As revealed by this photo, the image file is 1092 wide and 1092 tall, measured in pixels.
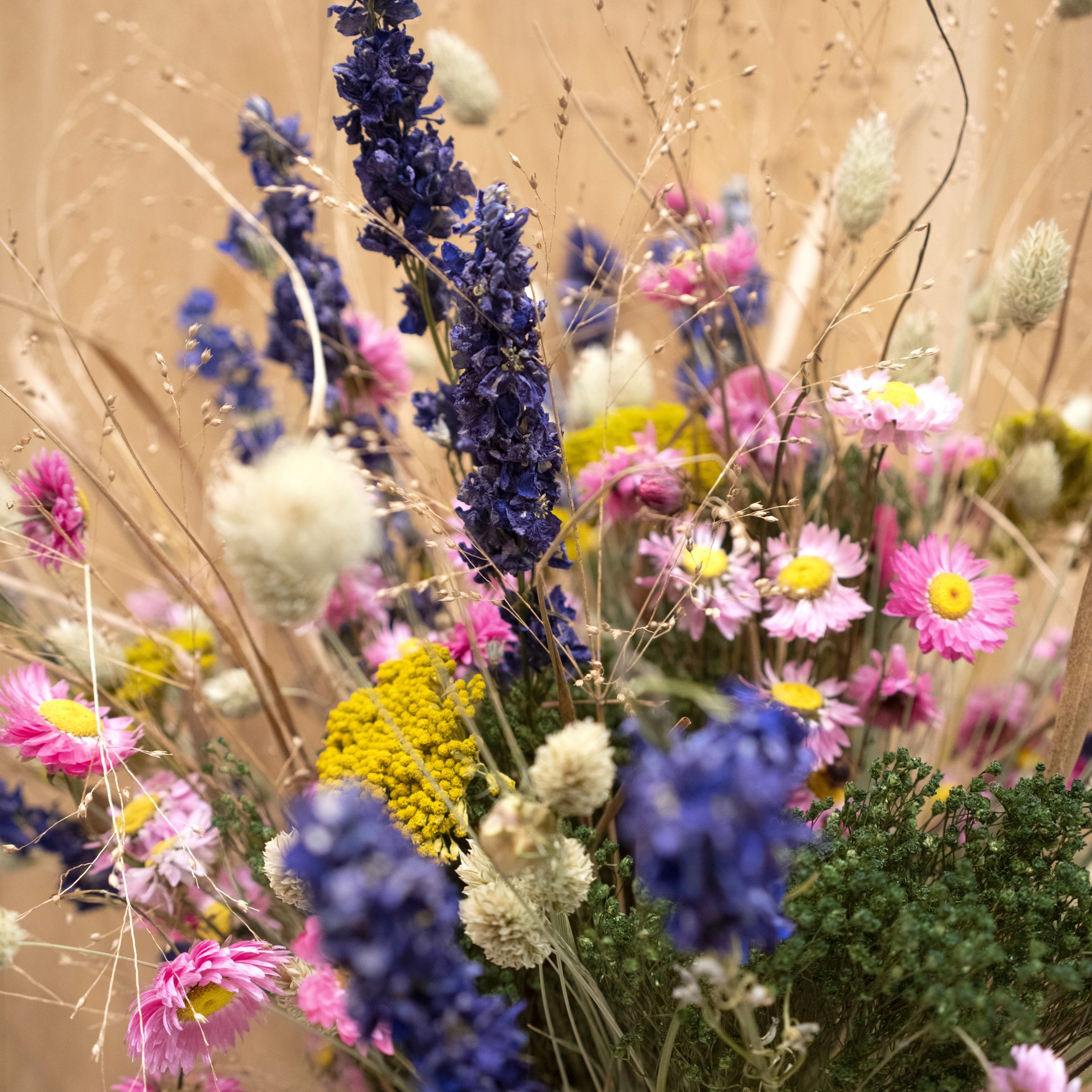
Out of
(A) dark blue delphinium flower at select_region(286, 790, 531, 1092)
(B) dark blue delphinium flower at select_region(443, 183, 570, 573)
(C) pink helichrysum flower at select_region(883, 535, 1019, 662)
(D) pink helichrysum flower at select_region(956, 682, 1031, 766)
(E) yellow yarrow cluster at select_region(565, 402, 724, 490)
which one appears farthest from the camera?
(D) pink helichrysum flower at select_region(956, 682, 1031, 766)

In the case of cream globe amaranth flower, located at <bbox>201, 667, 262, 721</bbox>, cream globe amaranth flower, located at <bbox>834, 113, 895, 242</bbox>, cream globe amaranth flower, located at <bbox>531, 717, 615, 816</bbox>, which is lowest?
cream globe amaranth flower, located at <bbox>201, 667, 262, 721</bbox>

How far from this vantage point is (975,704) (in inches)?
28.6

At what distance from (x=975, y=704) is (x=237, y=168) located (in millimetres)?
865

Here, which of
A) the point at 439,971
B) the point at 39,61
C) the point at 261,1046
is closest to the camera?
the point at 439,971

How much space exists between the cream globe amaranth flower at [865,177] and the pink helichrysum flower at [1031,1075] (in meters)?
0.41

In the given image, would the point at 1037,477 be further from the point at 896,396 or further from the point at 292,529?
the point at 292,529

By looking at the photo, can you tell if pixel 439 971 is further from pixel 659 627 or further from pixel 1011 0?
pixel 1011 0

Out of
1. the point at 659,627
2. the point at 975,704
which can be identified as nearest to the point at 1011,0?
the point at 975,704

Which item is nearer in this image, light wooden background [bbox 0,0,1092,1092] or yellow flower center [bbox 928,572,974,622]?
yellow flower center [bbox 928,572,974,622]

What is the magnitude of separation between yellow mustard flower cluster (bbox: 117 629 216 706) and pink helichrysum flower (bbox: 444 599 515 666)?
14 centimetres

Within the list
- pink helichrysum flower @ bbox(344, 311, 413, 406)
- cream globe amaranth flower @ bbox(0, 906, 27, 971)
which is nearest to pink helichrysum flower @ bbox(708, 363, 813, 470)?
pink helichrysum flower @ bbox(344, 311, 413, 406)

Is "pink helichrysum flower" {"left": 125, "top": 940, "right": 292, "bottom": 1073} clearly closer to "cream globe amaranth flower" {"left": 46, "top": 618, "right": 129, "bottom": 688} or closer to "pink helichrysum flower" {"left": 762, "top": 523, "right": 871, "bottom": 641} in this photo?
"cream globe amaranth flower" {"left": 46, "top": 618, "right": 129, "bottom": 688}

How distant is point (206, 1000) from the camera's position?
39cm

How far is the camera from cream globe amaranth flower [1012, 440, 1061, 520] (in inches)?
23.5
